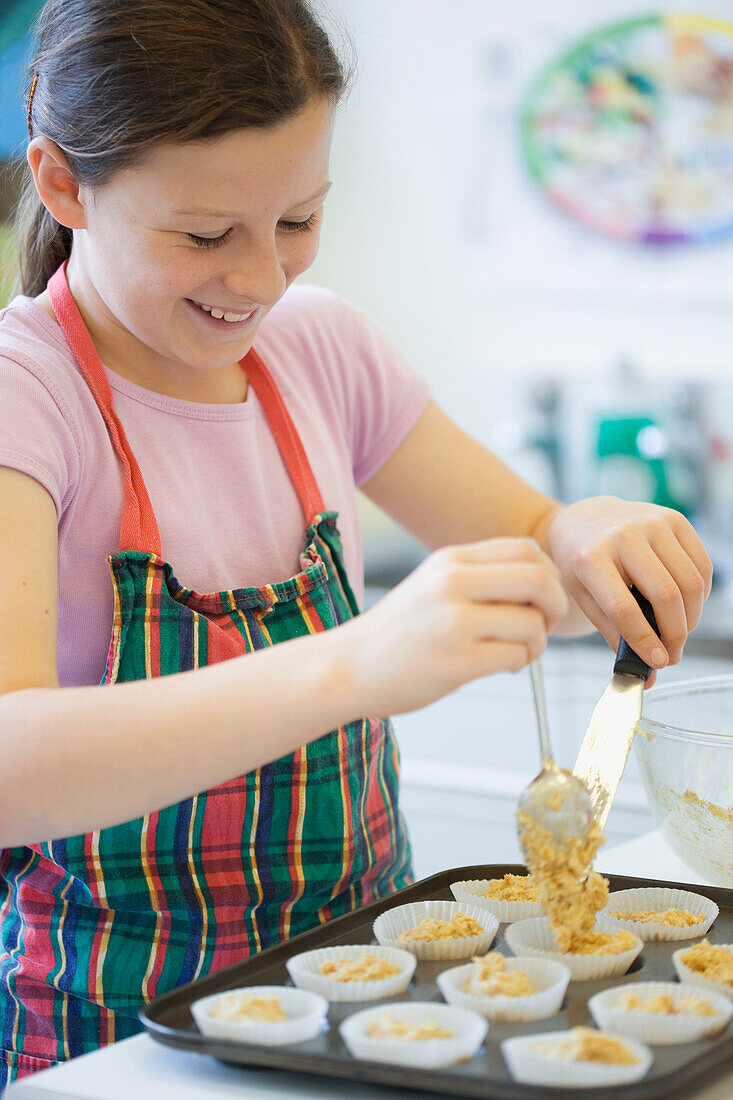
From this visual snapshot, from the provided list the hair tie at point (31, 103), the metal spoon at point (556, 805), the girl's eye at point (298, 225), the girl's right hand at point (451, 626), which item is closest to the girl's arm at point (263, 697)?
the girl's right hand at point (451, 626)

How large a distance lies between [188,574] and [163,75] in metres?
0.40

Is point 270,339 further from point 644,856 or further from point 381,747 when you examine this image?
point 644,856

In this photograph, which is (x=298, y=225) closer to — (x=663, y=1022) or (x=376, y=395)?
(x=376, y=395)

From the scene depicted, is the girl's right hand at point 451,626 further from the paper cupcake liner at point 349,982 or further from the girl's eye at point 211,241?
the girl's eye at point 211,241

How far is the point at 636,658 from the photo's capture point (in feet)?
3.45

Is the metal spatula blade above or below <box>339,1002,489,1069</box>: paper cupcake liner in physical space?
above

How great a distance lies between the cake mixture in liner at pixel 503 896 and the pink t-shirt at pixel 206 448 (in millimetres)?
335

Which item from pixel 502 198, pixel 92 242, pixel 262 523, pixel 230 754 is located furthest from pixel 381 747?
pixel 502 198

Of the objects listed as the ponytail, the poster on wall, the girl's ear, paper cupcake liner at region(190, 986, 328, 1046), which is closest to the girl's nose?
the girl's ear

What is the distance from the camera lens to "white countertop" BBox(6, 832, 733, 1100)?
0.69 meters

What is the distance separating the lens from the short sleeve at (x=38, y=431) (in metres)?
0.92

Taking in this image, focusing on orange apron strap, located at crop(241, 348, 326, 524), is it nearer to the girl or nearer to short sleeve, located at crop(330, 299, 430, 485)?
the girl

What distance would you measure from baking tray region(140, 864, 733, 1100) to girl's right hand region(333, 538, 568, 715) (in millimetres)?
188

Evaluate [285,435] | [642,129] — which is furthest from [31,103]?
[642,129]
